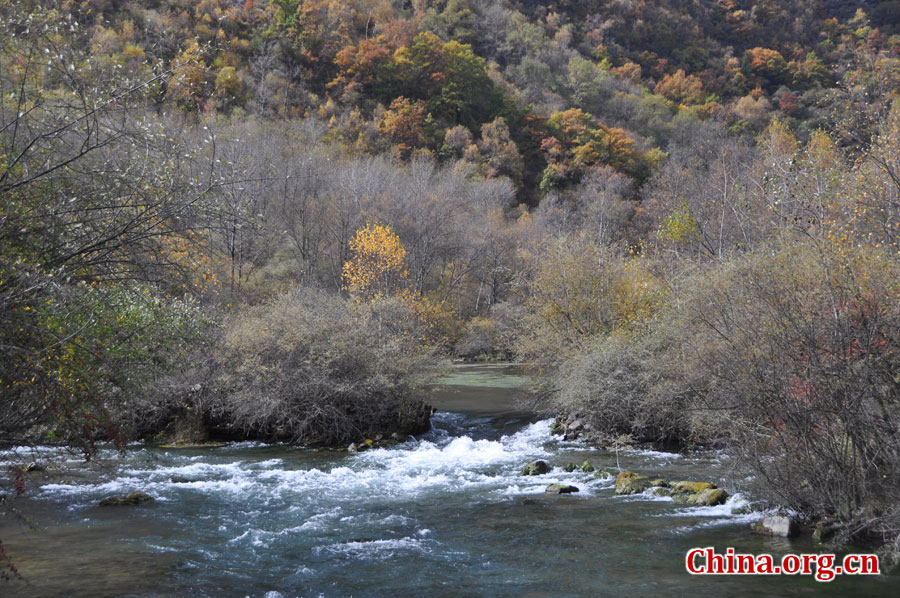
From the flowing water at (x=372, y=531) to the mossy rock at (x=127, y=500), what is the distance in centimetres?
25

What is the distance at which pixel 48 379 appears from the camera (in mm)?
6531

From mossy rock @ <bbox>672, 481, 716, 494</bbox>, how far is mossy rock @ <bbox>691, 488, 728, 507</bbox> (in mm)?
383

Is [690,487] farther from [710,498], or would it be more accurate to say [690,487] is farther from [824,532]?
Answer: [824,532]

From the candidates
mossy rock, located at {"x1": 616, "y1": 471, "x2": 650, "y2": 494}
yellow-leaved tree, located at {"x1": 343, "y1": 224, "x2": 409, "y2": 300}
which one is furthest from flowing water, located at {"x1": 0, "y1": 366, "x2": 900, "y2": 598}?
yellow-leaved tree, located at {"x1": 343, "y1": 224, "x2": 409, "y2": 300}

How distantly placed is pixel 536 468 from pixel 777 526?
6.20 m

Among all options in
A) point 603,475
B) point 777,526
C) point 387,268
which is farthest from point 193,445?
point 387,268

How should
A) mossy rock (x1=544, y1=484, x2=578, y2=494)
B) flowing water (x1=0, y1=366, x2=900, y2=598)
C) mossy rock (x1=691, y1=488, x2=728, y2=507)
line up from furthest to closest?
mossy rock (x1=544, y1=484, x2=578, y2=494)
mossy rock (x1=691, y1=488, x2=728, y2=507)
flowing water (x1=0, y1=366, x2=900, y2=598)

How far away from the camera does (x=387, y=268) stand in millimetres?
34688

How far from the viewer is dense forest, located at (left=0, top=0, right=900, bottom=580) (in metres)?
7.23

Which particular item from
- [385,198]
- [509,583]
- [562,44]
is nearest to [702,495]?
[509,583]

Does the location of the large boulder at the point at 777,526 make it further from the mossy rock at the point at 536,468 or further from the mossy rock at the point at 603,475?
the mossy rock at the point at 536,468

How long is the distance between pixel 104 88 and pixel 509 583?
7925 mm

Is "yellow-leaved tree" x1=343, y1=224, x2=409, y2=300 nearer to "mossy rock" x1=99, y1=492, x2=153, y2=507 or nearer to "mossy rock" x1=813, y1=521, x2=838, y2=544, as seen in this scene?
"mossy rock" x1=99, y1=492, x2=153, y2=507

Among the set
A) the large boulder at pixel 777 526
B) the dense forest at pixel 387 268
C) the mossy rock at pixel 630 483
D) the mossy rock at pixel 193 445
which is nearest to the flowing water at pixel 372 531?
the large boulder at pixel 777 526
